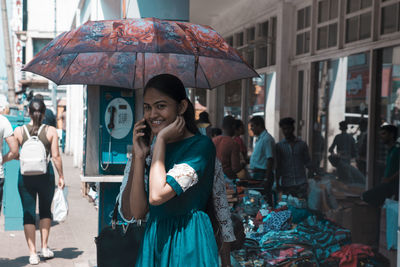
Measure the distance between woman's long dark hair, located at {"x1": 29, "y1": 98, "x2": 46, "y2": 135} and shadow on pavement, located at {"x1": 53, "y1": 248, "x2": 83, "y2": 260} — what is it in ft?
4.96

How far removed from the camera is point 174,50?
3.70 metres

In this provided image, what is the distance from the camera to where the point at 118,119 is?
16.8ft

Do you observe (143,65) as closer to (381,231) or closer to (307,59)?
(381,231)

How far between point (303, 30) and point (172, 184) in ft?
28.4

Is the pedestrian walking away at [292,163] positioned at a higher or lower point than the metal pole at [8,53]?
lower

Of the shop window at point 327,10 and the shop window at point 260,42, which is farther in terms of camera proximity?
the shop window at point 260,42

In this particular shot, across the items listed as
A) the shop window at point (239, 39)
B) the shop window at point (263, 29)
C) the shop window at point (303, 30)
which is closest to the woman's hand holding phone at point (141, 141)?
the shop window at point (303, 30)

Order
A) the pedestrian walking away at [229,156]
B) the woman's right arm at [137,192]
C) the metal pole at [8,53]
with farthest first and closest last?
the metal pole at [8,53], the pedestrian walking away at [229,156], the woman's right arm at [137,192]

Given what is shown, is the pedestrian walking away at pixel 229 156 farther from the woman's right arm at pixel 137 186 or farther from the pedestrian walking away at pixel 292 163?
the woman's right arm at pixel 137 186

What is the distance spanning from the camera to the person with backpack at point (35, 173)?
5875 mm

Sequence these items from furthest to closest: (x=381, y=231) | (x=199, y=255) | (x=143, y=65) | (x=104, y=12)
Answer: (x=104, y=12) → (x=381, y=231) → (x=143, y=65) → (x=199, y=255)

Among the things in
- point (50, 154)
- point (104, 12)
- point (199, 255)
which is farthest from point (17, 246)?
point (199, 255)

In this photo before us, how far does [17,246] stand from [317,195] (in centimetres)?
424

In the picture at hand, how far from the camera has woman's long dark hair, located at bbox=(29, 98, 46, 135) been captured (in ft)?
19.6
